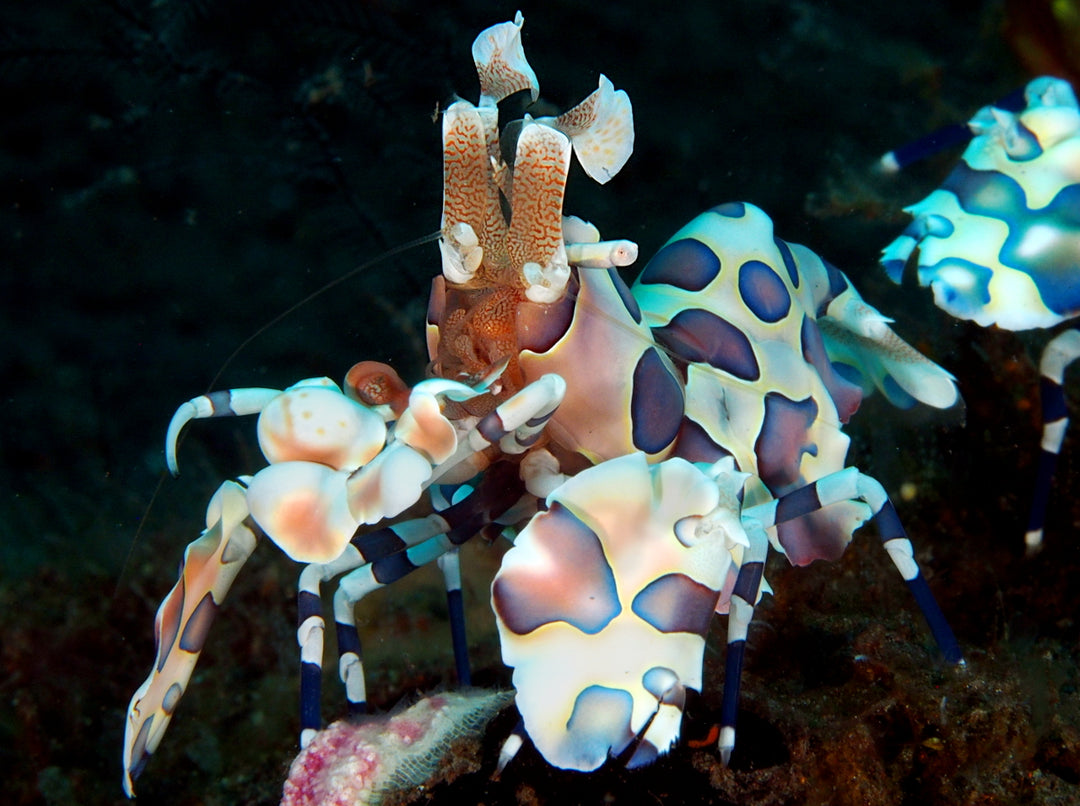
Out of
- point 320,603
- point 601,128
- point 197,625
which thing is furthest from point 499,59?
point 197,625

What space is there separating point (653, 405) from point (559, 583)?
572mm

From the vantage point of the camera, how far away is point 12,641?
11.9 feet

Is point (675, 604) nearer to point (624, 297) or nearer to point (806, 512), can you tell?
point (806, 512)

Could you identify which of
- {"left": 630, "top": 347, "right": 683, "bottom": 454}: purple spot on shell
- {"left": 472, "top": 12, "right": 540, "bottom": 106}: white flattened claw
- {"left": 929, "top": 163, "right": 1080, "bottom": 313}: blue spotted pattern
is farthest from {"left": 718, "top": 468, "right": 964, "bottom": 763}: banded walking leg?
{"left": 472, "top": 12, "right": 540, "bottom": 106}: white flattened claw

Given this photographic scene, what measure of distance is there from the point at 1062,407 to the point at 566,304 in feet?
7.75

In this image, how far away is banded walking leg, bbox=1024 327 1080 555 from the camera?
3.16 m

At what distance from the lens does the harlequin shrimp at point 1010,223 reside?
280 cm

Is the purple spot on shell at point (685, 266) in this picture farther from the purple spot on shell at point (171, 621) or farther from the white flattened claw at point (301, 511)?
the purple spot on shell at point (171, 621)

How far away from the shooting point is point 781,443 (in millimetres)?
2447

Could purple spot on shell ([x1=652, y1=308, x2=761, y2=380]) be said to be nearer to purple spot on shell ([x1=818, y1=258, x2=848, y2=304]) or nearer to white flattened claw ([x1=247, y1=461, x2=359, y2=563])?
purple spot on shell ([x1=818, y1=258, x2=848, y2=304])

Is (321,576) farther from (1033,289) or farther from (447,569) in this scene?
(1033,289)

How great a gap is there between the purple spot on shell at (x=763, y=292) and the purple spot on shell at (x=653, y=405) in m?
0.55

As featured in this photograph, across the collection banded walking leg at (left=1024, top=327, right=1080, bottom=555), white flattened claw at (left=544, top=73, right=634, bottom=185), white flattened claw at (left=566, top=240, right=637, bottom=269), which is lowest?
banded walking leg at (left=1024, top=327, right=1080, bottom=555)

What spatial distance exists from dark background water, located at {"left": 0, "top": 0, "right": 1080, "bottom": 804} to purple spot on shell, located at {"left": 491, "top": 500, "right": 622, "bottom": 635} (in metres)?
0.75
